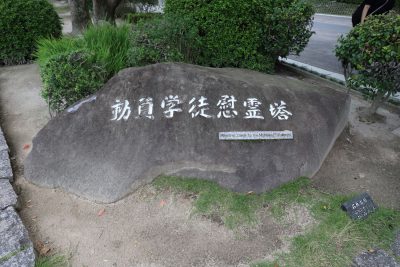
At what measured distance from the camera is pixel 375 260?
9.62ft

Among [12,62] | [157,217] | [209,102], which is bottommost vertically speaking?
[12,62]

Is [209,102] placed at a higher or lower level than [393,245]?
higher

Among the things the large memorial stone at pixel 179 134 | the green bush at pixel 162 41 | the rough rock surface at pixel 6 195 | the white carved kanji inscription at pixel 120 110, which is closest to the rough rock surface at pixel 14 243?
the rough rock surface at pixel 6 195

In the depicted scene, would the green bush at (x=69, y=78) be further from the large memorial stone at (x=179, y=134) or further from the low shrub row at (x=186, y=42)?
the large memorial stone at (x=179, y=134)

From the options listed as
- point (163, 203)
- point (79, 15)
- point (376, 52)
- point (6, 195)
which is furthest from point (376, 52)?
point (79, 15)

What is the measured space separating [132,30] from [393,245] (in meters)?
4.57

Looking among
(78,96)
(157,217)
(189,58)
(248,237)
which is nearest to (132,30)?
(189,58)

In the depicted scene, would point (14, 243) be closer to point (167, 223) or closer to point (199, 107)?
point (167, 223)

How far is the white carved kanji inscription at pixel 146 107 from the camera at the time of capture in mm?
3912

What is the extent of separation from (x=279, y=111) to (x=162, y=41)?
7.08 feet

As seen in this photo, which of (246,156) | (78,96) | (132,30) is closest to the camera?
(246,156)

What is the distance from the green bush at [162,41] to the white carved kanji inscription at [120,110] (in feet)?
3.78

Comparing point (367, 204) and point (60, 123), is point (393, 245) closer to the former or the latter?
point (367, 204)

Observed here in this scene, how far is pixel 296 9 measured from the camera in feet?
18.9
